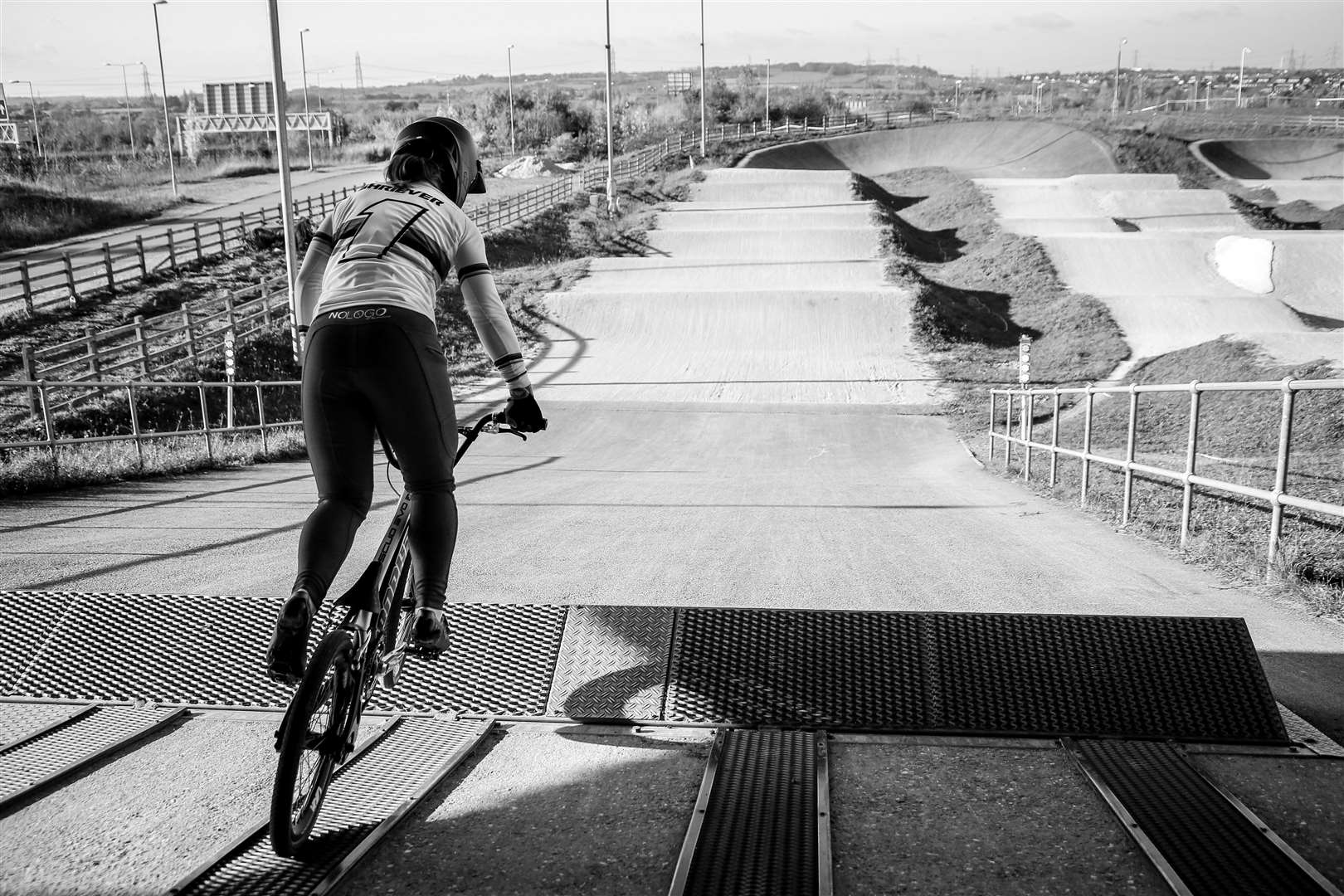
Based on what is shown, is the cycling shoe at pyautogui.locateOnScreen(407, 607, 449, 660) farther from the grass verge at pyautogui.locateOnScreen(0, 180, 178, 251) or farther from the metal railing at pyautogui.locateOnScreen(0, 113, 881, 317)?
the grass verge at pyautogui.locateOnScreen(0, 180, 178, 251)

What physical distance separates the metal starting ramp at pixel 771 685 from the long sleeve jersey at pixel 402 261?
4.91 ft

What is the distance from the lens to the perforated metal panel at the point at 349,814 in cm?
292

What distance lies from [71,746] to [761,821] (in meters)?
2.61

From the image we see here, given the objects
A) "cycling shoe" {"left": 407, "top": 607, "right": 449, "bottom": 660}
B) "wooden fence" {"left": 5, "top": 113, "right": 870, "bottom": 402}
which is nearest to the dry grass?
"wooden fence" {"left": 5, "top": 113, "right": 870, "bottom": 402}

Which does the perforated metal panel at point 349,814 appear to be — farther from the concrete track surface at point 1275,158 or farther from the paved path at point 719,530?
the concrete track surface at point 1275,158

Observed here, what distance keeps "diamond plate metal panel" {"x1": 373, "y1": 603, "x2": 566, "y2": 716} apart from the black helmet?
1.94 metres

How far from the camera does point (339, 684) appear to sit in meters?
3.12

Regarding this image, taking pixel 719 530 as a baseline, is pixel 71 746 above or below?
above

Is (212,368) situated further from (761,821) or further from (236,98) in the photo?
(236,98)

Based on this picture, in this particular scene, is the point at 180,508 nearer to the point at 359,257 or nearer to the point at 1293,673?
the point at 359,257

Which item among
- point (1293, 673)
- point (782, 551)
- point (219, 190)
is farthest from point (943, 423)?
point (219, 190)

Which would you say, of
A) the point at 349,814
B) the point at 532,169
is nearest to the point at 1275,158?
the point at 532,169

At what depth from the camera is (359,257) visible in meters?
3.34

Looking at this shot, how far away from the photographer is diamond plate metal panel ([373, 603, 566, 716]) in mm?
4406
